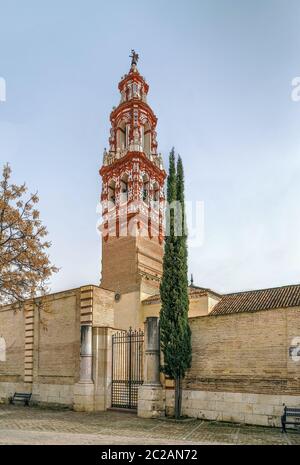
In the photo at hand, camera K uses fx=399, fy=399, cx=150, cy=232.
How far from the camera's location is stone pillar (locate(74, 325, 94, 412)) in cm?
1725

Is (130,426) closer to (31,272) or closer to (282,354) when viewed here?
(282,354)

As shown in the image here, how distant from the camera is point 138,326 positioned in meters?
27.6

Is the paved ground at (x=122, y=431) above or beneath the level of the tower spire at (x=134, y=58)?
beneath

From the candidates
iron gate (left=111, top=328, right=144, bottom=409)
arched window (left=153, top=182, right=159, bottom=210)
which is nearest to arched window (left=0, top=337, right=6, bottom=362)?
iron gate (left=111, top=328, right=144, bottom=409)

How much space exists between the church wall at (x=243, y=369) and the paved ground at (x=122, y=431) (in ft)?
2.14

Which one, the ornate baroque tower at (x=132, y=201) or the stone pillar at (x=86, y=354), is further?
the ornate baroque tower at (x=132, y=201)

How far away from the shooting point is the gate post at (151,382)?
1516 centimetres

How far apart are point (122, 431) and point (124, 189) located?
23797 millimetres

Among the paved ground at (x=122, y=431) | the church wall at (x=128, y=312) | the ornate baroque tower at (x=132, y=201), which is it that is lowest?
the paved ground at (x=122, y=431)

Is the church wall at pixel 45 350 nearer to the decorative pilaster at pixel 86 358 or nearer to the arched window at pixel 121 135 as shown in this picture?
the decorative pilaster at pixel 86 358

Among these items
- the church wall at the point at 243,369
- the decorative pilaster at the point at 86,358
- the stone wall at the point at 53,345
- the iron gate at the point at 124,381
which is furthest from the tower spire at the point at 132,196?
the church wall at the point at 243,369

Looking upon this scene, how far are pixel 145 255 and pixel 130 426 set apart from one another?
18.8 meters

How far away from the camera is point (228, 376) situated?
46.8 feet
